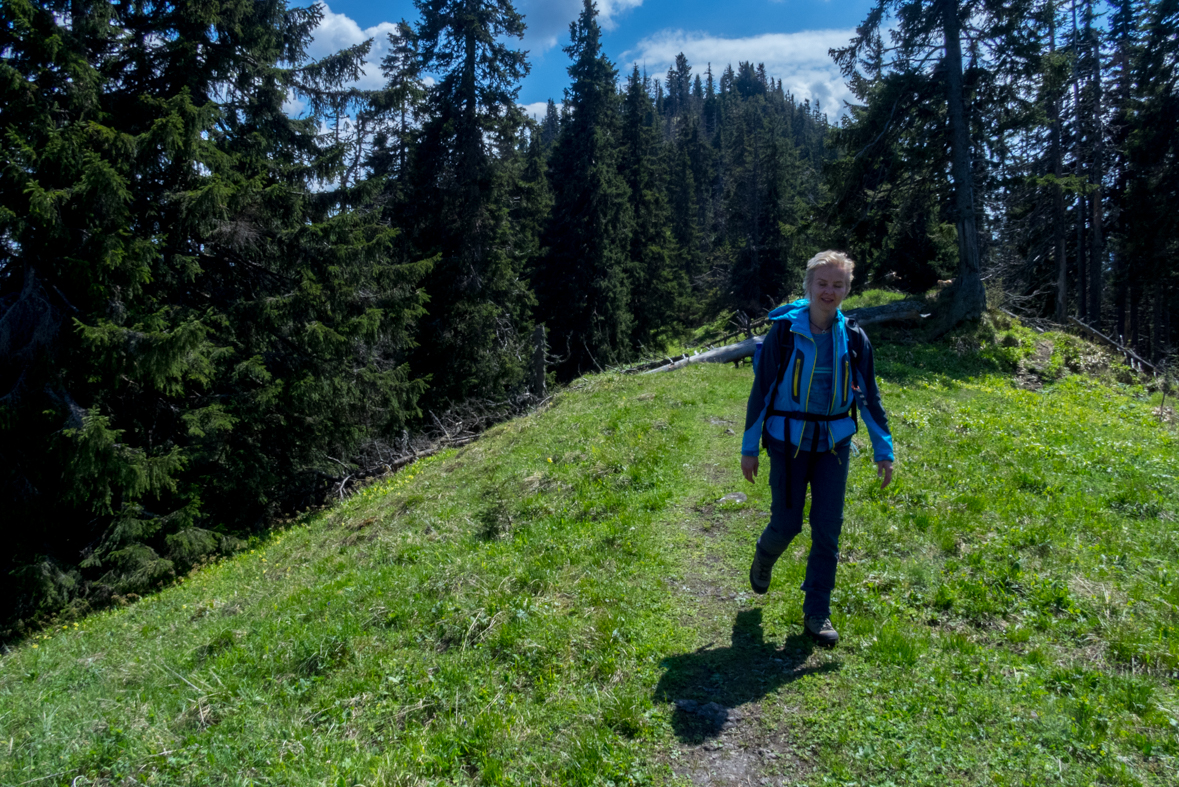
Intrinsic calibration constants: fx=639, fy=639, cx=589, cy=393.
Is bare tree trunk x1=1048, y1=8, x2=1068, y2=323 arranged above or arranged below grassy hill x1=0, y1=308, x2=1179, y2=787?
above

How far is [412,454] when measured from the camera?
52.0ft

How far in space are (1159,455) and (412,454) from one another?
1391cm

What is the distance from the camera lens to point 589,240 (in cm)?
2816

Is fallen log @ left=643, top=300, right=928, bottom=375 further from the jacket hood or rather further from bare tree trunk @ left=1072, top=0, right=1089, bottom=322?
the jacket hood

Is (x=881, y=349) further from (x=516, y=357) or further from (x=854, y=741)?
(x=854, y=741)

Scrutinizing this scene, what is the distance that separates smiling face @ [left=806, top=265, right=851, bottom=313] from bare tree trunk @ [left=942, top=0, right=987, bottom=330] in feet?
51.6

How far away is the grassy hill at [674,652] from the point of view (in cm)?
335

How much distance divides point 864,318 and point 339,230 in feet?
47.5

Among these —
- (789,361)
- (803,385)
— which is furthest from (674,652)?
(789,361)

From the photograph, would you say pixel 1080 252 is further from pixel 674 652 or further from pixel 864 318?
pixel 674 652

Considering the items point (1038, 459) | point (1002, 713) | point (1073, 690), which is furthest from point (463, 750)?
point (1038, 459)

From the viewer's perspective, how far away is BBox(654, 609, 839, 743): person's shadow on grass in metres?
3.67

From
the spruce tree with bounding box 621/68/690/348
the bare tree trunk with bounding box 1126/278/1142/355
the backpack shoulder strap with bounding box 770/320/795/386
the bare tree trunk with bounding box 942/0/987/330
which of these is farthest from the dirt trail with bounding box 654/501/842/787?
the bare tree trunk with bounding box 1126/278/1142/355

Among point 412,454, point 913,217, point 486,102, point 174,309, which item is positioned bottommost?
point 412,454
